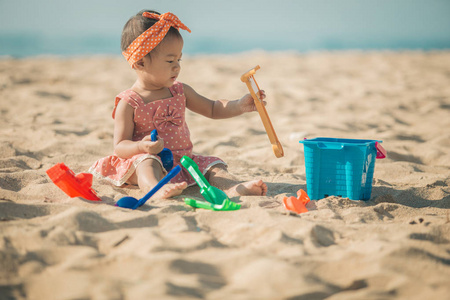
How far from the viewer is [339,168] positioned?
2.44m

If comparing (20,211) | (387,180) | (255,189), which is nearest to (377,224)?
(255,189)

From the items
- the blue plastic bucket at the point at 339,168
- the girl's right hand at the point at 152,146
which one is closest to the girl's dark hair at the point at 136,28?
the girl's right hand at the point at 152,146

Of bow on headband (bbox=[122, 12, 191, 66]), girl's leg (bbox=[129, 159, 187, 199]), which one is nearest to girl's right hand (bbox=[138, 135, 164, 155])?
girl's leg (bbox=[129, 159, 187, 199])

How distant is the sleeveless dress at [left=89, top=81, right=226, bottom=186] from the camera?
267 centimetres

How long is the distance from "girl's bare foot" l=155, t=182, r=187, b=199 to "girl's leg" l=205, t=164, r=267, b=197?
1.01ft

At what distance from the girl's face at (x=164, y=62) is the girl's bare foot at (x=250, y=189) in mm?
822

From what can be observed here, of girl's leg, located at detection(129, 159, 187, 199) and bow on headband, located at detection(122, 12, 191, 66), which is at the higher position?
bow on headband, located at detection(122, 12, 191, 66)

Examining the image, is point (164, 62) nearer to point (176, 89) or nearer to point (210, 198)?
point (176, 89)

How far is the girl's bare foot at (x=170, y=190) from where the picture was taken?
2326mm

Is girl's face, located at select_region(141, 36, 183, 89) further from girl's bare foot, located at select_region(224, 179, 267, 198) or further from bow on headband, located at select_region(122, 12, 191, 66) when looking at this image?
girl's bare foot, located at select_region(224, 179, 267, 198)

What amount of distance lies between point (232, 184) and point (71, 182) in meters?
0.91

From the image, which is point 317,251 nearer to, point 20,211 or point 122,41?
point 20,211

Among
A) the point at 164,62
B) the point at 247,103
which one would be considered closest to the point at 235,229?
the point at 247,103

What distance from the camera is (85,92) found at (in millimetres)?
6359
